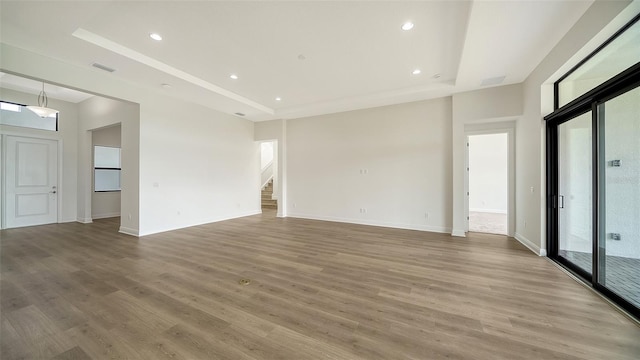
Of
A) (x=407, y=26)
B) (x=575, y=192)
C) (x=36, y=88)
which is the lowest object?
(x=575, y=192)

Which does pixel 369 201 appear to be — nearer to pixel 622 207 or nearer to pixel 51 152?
pixel 622 207

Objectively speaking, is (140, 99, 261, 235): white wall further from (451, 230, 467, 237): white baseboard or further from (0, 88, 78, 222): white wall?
(451, 230, 467, 237): white baseboard

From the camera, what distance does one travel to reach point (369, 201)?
5988 millimetres

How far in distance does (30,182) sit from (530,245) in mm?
11512

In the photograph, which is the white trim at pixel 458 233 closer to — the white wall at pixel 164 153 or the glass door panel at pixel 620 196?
the glass door panel at pixel 620 196

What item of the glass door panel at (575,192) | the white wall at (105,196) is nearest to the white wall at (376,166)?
the glass door panel at (575,192)

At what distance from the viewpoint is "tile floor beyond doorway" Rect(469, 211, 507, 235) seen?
17.3ft

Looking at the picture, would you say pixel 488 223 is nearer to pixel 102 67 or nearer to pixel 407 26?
pixel 407 26

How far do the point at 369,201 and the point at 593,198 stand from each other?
3.92m

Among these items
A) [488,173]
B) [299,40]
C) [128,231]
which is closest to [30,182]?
[128,231]

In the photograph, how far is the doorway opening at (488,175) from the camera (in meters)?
7.64

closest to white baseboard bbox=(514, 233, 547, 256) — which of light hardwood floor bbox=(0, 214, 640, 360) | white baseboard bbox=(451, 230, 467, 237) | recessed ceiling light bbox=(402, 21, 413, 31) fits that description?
light hardwood floor bbox=(0, 214, 640, 360)

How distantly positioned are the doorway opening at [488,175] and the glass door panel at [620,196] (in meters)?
5.13

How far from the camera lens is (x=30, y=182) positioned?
18.6 ft
